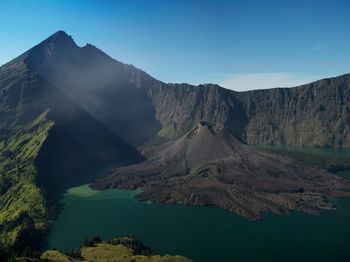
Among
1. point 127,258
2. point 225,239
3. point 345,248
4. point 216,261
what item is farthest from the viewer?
point 225,239

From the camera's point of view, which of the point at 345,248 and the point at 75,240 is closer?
the point at 345,248

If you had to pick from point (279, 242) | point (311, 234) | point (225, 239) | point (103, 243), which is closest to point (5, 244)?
point (103, 243)

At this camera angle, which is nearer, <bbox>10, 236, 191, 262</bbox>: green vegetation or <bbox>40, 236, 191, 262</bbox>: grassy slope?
<bbox>10, 236, 191, 262</bbox>: green vegetation

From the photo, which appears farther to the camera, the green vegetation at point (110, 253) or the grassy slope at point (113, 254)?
the grassy slope at point (113, 254)

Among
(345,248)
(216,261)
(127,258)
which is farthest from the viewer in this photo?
(345,248)

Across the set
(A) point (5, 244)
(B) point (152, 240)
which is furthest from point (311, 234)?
(A) point (5, 244)

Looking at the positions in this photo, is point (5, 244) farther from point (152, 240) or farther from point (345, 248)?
point (345, 248)

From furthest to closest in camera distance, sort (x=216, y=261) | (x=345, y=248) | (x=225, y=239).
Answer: (x=225, y=239) < (x=345, y=248) < (x=216, y=261)

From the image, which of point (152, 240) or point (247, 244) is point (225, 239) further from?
point (152, 240)

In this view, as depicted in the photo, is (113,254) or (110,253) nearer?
(113,254)
